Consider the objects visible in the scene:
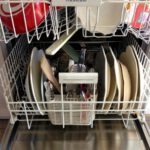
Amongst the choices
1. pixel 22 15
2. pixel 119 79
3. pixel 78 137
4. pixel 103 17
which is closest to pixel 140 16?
pixel 103 17

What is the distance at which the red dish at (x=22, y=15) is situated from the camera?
588mm

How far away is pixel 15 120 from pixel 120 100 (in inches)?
16.1

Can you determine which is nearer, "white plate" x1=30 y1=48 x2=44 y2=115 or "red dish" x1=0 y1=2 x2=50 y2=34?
"red dish" x1=0 y1=2 x2=50 y2=34

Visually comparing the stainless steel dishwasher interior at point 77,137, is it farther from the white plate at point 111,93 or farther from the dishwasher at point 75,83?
the white plate at point 111,93

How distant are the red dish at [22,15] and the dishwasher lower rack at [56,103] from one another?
0.66 feet

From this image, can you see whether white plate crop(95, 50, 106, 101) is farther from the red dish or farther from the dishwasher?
the red dish

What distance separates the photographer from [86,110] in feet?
2.36

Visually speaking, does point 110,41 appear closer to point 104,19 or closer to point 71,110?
point 104,19

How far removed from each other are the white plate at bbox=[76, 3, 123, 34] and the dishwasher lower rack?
0.53 feet

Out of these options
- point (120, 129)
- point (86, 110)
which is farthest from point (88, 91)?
point (120, 129)

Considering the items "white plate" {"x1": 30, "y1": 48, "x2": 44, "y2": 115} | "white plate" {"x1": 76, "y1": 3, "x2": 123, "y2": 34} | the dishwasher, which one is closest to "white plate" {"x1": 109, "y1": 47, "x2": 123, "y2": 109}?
the dishwasher

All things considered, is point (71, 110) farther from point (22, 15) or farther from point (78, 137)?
point (22, 15)

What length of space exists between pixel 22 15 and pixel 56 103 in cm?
30

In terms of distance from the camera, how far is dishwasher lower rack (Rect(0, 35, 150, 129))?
720mm
